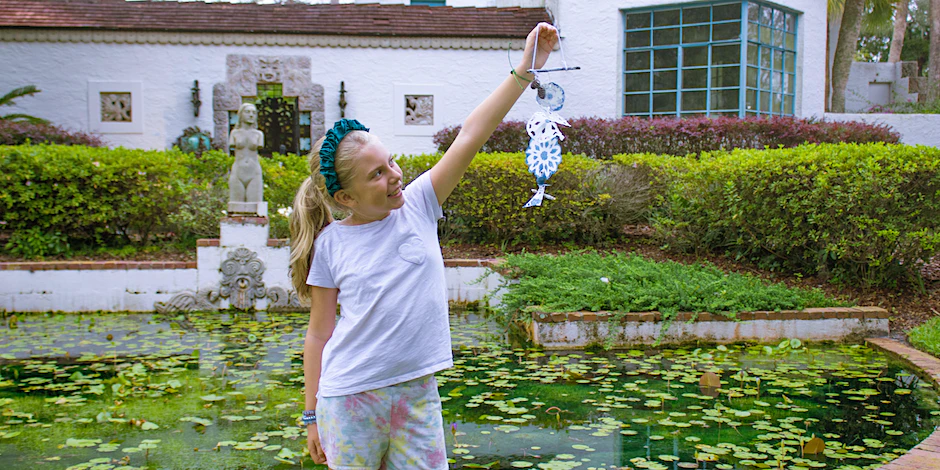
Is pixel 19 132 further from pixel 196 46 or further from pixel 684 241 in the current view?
pixel 684 241

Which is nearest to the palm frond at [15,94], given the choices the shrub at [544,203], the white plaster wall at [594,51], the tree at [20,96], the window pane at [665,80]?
the tree at [20,96]

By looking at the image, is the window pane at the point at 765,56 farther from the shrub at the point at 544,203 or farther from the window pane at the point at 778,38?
the shrub at the point at 544,203

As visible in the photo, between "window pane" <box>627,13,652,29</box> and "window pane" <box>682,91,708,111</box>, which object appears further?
"window pane" <box>627,13,652,29</box>

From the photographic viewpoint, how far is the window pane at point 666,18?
1591 centimetres

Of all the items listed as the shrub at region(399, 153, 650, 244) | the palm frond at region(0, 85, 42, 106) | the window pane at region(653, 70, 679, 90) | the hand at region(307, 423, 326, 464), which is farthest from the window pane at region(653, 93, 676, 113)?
the hand at region(307, 423, 326, 464)

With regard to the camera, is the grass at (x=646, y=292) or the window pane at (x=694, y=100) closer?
the grass at (x=646, y=292)

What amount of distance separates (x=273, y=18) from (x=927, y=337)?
13164 millimetres

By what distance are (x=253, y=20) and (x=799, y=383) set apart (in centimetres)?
1327

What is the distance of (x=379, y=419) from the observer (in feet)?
7.58

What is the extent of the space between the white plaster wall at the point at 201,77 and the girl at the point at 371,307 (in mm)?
13173

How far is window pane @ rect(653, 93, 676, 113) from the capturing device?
1612cm

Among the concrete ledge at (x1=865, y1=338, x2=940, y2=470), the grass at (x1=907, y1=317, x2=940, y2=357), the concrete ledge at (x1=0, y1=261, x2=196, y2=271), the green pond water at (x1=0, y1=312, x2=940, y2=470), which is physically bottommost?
the green pond water at (x1=0, y1=312, x2=940, y2=470)

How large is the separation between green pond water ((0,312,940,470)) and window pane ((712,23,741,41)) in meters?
10.4

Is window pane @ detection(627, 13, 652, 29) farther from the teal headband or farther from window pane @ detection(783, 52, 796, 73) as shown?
the teal headband
